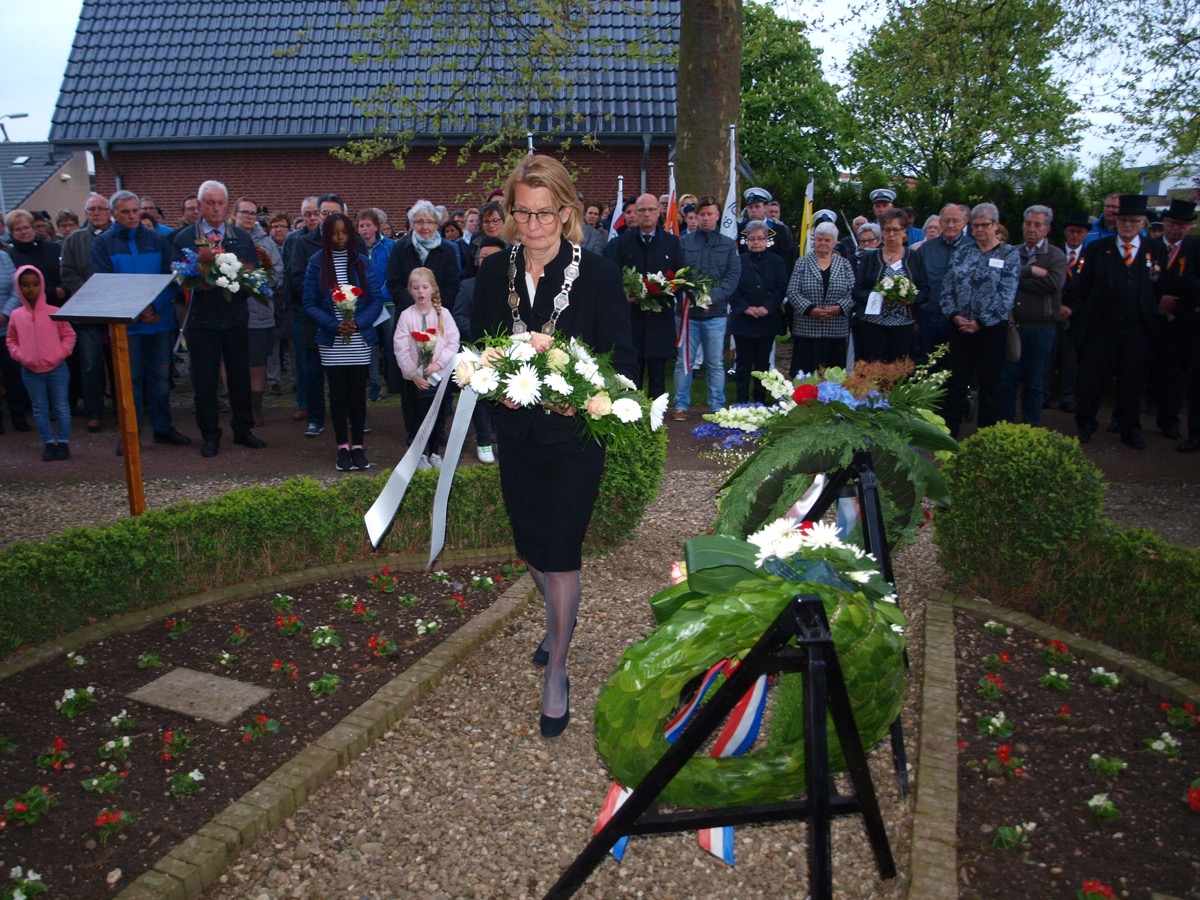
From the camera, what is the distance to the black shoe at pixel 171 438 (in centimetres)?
997

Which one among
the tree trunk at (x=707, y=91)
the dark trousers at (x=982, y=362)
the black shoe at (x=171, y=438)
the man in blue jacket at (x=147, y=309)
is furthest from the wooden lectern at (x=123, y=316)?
the tree trunk at (x=707, y=91)

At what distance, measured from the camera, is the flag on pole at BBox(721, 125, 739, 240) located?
11.8 meters

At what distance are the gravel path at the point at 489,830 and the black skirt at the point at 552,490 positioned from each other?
2.84ft

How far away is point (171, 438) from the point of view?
393 inches

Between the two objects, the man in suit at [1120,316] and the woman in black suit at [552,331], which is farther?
the man in suit at [1120,316]

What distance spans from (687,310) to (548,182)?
7.28 metres

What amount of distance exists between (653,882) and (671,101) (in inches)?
803

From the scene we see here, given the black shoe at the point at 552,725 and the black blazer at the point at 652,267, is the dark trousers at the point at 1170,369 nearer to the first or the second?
the black blazer at the point at 652,267

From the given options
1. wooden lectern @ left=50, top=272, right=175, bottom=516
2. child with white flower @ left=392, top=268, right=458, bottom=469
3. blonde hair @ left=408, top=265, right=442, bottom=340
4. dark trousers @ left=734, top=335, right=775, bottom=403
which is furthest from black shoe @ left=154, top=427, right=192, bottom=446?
dark trousers @ left=734, top=335, right=775, bottom=403

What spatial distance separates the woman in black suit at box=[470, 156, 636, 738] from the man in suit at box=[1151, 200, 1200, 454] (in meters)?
7.99

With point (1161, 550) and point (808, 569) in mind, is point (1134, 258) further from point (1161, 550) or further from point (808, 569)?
point (808, 569)

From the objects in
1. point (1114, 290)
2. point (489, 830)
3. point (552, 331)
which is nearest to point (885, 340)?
point (1114, 290)

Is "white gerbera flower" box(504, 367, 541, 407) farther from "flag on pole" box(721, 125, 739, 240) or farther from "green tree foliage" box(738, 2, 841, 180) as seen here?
"green tree foliage" box(738, 2, 841, 180)

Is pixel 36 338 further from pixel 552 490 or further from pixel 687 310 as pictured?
pixel 552 490
